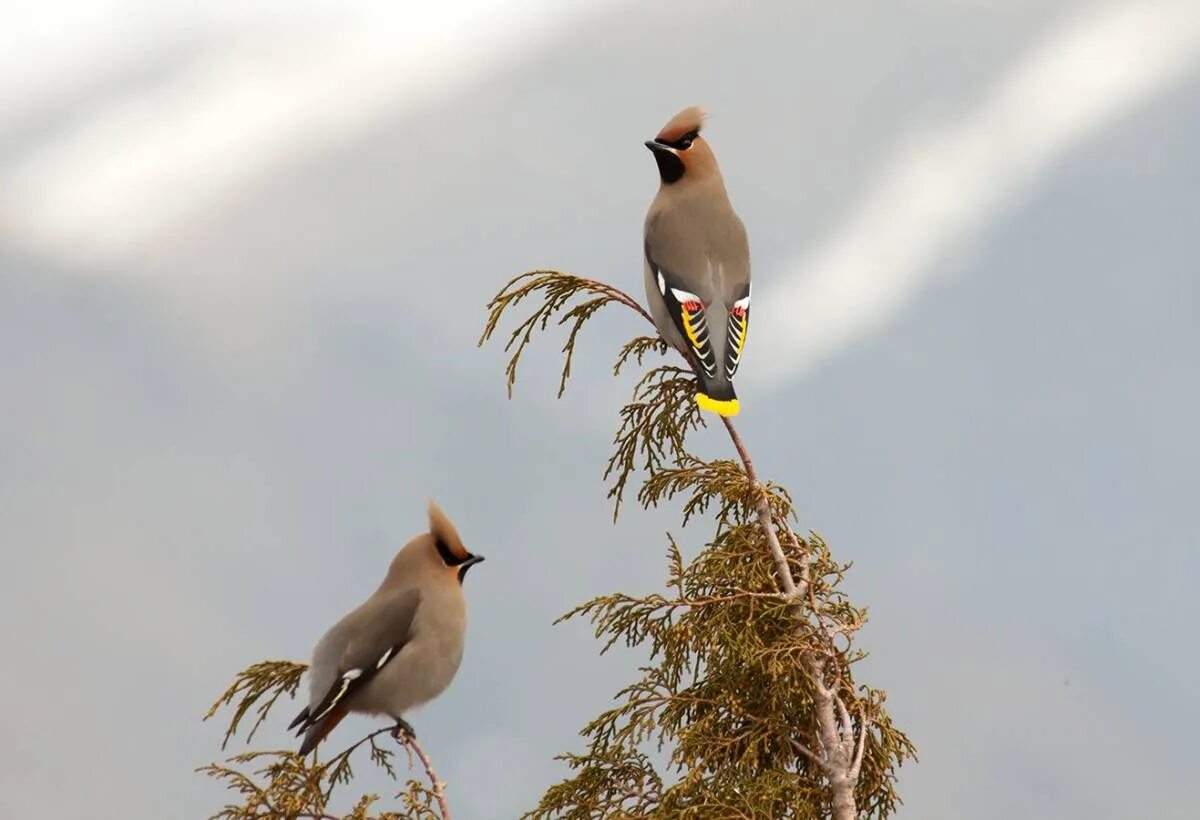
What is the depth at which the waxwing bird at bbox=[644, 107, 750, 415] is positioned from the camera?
7406 millimetres

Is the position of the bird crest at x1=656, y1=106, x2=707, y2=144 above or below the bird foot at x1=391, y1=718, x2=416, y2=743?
above

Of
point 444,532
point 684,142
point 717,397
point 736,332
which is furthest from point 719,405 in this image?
point 684,142

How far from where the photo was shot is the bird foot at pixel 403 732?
736 centimetres

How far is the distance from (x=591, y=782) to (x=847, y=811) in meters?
1.17

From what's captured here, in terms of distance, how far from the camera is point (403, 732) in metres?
7.37

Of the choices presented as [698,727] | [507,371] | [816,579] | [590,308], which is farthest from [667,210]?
[698,727]

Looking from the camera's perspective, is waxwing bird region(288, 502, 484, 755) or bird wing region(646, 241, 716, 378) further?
bird wing region(646, 241, 716, 378)

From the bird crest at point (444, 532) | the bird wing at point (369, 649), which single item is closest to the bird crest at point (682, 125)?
the bird crest at point (444, 532)

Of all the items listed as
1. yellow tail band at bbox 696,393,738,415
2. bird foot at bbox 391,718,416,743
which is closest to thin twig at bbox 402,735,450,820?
bird foot at bbox 391,718,416,743

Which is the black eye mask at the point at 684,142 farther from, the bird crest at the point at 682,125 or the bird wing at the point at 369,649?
the bird wing at the point at 369,649

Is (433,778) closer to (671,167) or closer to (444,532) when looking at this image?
(444,532)

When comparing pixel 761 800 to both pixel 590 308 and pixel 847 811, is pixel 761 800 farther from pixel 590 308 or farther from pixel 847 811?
pixel 590 308

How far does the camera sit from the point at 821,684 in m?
7.05

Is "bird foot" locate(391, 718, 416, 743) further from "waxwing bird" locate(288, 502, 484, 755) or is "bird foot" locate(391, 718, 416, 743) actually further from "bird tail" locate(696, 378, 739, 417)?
"bird tail" locate(696, 378, 739, 417)
